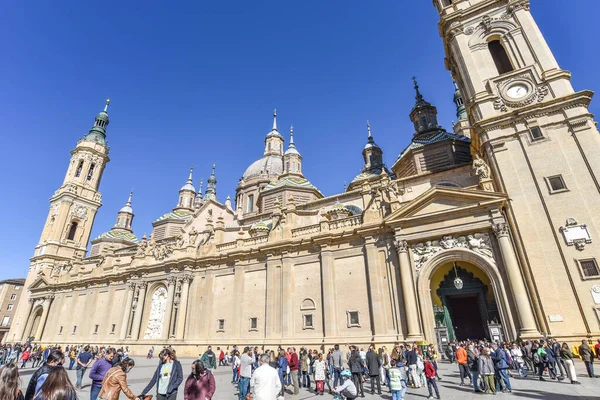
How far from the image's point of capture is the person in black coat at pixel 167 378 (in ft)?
20.5

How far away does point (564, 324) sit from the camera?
15.0 meters

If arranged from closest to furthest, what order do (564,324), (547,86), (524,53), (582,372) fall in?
(582,372) < (564,324) < (547,86) < (524,53)

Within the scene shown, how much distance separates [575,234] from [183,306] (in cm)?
2721

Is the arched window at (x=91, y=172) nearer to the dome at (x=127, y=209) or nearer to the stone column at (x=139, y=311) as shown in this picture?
the dome at (x=127, y=209)

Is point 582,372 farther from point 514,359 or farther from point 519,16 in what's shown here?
point 519,16

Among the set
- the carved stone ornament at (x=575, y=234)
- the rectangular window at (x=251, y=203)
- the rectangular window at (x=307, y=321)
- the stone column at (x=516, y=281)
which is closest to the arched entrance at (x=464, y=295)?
the stone column at (x=516, y=281)

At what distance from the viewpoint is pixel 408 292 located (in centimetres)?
1844

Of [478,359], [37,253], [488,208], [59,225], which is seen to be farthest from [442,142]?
[37,253]

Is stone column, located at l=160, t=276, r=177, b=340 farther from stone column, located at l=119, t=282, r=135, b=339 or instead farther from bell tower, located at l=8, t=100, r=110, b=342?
bell tower, located at l=8, t=100, r=110, b=342

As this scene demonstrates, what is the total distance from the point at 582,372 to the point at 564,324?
9.53 ft

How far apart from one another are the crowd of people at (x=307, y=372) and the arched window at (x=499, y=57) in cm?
2022

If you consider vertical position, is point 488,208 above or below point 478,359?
above

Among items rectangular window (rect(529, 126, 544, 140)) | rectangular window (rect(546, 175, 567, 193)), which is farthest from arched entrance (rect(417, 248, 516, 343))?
rectangular window (rect(529, 126, 544, 140))

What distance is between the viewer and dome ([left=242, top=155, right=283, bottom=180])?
1954 inches
